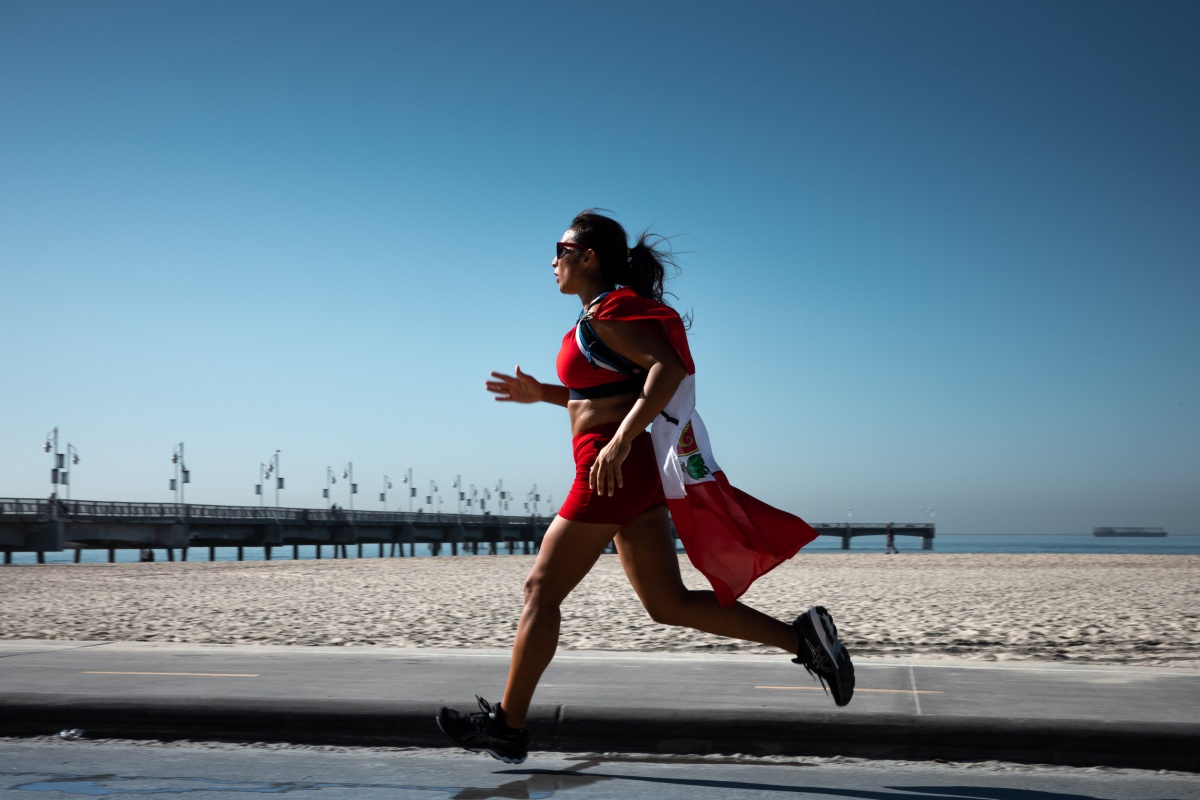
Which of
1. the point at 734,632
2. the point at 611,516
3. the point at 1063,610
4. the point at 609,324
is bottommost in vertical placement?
the point at 1063,610

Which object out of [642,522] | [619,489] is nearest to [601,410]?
[619,489]

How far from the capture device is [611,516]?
3578 millimetres

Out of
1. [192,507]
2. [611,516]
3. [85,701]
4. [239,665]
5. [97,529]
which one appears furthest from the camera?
[192,507]

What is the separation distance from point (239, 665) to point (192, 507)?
70413 mm

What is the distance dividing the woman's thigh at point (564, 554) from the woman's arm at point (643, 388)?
0.17 metres

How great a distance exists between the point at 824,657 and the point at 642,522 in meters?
0.79

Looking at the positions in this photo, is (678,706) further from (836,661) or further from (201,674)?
(201,674)

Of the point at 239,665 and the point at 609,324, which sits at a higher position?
the point at 609,324

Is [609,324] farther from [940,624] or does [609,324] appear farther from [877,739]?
[940,624]

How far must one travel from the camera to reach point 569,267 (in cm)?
387

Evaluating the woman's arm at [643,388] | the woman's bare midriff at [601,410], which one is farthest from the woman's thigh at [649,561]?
the woman's bare midriff at [601,410]

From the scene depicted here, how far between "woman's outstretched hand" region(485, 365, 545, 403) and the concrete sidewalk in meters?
1.22

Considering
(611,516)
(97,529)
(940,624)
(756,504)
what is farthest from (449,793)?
(97,529)

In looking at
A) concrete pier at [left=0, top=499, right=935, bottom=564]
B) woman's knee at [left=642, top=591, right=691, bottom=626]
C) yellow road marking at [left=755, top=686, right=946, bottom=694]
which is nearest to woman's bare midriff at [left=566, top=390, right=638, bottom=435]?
woman's knee at [left=642, top=591, right=691, bottom=626]
